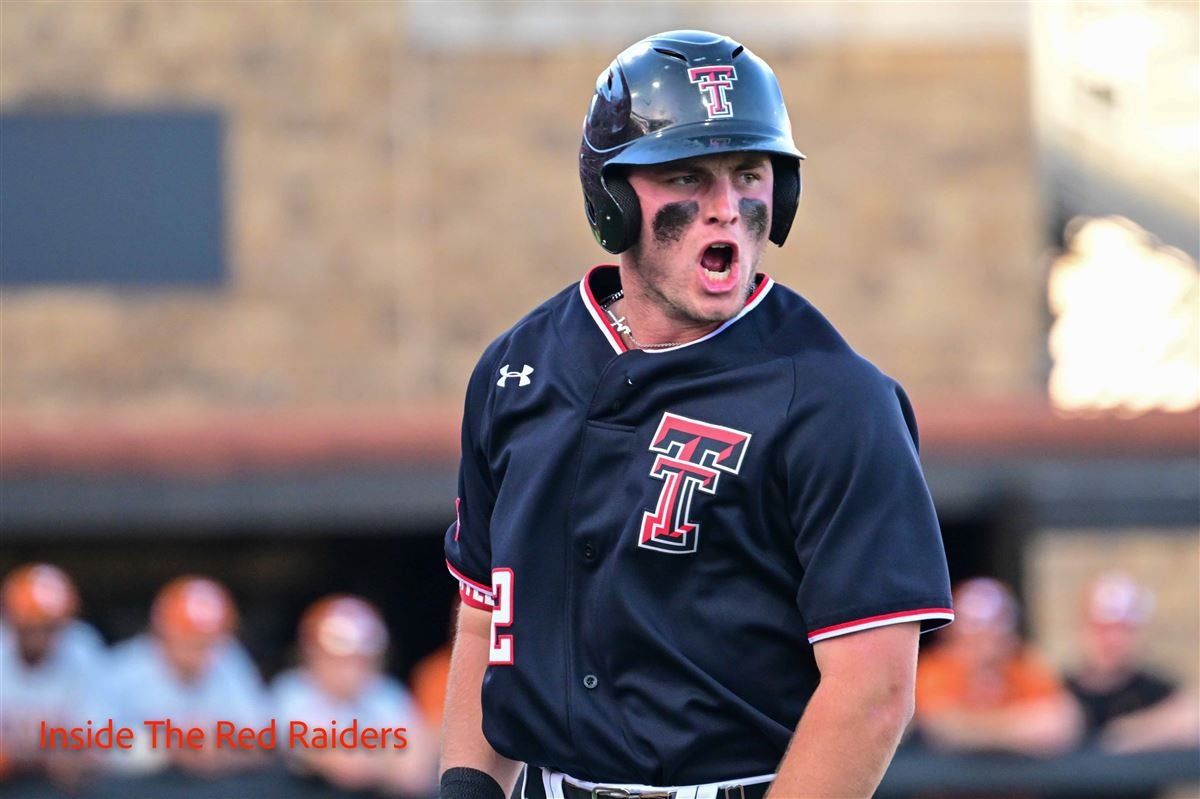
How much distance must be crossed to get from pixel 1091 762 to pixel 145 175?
22.9 feet

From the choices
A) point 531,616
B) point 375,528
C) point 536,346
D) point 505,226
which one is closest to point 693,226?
point 536,346

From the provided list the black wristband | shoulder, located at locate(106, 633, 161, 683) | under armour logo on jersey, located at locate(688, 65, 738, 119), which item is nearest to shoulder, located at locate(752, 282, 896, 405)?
under armour logo on jersey, located at locate(688, 65, 738, 119)

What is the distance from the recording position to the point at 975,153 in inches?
462

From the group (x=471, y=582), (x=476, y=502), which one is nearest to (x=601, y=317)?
(x=476, y=502)

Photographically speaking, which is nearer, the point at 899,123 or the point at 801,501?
the point at 801,501

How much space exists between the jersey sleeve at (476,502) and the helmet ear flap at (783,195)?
505mm

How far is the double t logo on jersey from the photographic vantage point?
247cm

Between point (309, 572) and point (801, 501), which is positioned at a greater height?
point (801, 501)

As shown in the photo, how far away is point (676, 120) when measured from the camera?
257cm

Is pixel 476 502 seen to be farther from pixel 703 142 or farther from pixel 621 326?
pixel 703 142

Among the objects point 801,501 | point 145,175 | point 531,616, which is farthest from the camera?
point 145,175

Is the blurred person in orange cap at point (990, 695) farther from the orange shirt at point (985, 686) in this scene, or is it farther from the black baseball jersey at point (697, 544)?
the black baseball jersey at point (697, 544)

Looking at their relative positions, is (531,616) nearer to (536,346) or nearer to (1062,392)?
(536,346)

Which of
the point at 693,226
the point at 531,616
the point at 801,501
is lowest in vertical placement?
the point at 531,616
